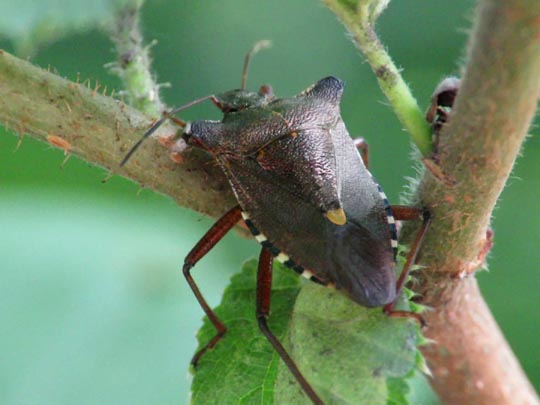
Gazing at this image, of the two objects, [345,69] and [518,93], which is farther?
[345,69]

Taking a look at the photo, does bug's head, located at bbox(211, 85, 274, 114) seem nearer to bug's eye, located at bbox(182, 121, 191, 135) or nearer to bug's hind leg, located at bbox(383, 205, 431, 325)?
bug's eye, located at bbox(182, 121, 191, 135)

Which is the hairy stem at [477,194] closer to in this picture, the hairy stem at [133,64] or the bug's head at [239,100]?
the hairy stem at [133,64]

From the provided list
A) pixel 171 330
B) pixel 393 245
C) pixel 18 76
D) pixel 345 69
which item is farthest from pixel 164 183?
pixel 345 69

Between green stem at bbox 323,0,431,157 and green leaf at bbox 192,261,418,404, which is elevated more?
green stem at bbox 323,0,431,157

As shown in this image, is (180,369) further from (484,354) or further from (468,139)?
(468,139)

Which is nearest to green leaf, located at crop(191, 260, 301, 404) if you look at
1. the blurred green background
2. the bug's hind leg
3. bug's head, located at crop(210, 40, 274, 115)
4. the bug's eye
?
the bug's hind leg

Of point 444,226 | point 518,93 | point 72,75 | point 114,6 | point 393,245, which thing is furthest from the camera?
point 72,75

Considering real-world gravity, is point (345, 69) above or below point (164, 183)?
above

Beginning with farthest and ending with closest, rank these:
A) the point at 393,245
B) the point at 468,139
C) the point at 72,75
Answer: the point at 72,75 < the point at 393,245 < the point at 468,139
